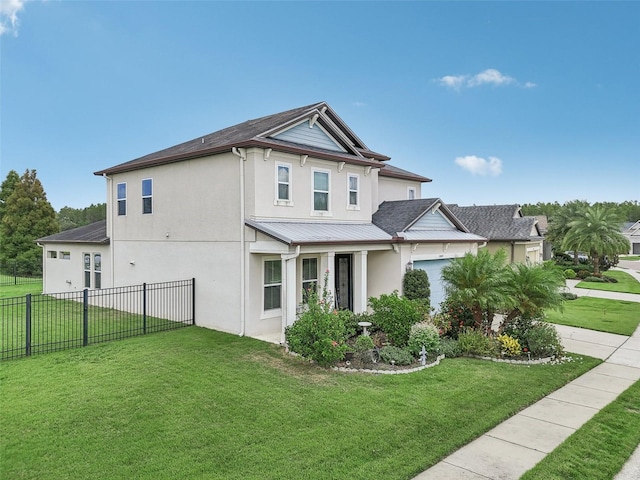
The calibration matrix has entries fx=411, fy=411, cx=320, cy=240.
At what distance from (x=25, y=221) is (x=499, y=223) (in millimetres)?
38689

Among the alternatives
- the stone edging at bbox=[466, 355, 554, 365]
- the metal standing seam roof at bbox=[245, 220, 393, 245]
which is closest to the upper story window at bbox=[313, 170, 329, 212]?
the metal standing seam roof at bbox=[245, 220, 393, 245]

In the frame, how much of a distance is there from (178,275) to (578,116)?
80.0ft

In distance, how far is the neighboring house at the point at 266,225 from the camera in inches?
482

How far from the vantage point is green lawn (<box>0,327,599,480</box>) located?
208 inches

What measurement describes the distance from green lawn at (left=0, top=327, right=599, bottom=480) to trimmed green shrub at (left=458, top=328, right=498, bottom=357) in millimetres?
459

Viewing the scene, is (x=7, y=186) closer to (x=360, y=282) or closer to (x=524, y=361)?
(x=360, y=282)

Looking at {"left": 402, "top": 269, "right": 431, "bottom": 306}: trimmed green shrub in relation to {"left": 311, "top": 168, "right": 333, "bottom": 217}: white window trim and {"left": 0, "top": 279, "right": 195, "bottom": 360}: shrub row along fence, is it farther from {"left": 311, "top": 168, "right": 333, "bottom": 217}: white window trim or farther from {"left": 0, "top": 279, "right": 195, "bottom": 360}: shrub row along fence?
{"left": 0, "top": 279, "right": 195, "bottom": 360}: shrub row along fence

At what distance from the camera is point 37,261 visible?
33.6 metres

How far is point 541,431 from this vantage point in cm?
660

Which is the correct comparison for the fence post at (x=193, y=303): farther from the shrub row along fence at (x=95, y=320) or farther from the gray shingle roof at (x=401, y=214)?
the gray shingle roof at (x=401, y=214)

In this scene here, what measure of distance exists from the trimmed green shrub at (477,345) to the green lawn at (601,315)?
360cm

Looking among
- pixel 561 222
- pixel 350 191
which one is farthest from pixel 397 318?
pixel 561 222

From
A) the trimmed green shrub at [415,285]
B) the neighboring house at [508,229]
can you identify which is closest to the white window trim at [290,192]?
the trimmed green shrub at [415,285]

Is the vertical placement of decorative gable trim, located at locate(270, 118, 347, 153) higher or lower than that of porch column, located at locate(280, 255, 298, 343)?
higher
